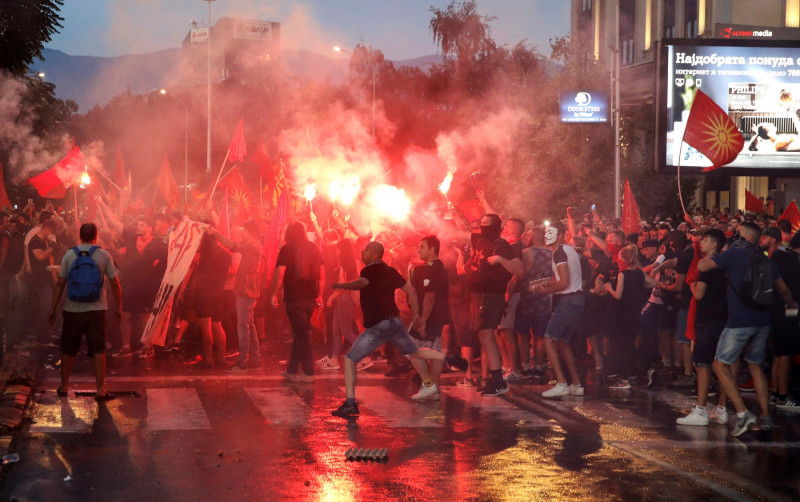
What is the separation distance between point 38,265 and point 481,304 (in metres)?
7.99

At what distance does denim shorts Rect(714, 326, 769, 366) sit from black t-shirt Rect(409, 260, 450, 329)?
129 inches

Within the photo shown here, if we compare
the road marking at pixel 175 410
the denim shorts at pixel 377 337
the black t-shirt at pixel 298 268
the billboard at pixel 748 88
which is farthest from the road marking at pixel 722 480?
the billboard at pixel 748 88

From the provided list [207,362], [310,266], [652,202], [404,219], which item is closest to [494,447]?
[310,266]

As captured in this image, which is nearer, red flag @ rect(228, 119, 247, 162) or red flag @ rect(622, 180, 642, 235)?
red flag @ rect(622, 180, 642, 235)

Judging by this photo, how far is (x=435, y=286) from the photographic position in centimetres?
1131

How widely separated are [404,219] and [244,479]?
36.7ft

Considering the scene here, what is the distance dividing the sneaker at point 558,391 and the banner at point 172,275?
5.31 metres

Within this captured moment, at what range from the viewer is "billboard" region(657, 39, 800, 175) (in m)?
22.1

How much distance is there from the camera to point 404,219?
1795 centimetres

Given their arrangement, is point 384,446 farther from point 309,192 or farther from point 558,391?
point 309,192

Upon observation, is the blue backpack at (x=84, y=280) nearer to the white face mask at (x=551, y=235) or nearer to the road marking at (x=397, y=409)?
the road marking at (x=397, y=409)

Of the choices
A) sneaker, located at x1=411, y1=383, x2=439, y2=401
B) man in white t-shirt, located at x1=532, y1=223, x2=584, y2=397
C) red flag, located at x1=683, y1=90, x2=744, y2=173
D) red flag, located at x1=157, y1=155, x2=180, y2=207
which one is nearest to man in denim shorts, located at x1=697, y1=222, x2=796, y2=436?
man in white t-shirt, located at x1=532, y1=223, x2=584, y2=397

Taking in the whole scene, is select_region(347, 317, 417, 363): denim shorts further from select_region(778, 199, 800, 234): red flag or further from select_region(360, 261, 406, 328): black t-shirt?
select_region(778, 199, 800, 234): red flag

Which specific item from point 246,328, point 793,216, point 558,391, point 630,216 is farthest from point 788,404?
point 630,216
